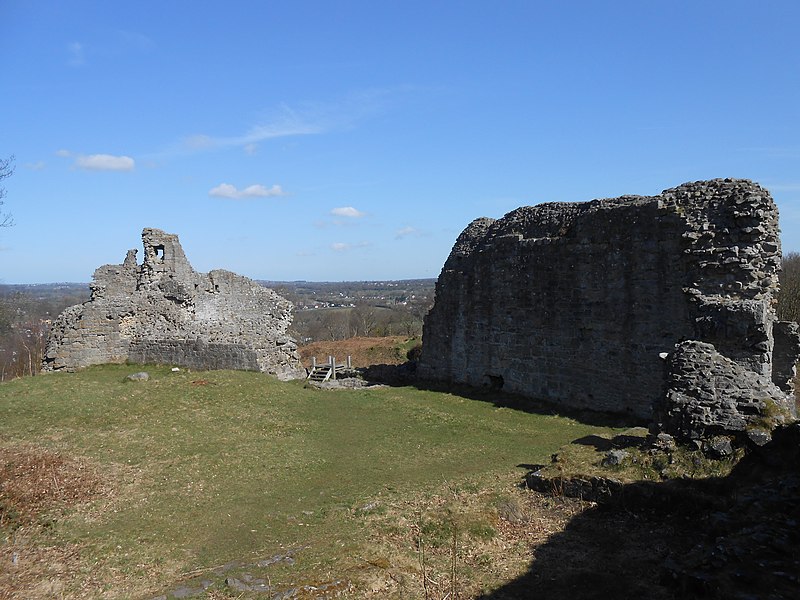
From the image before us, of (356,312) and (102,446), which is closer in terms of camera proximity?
(102,446)

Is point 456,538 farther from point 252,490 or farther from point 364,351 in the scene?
point 364,351

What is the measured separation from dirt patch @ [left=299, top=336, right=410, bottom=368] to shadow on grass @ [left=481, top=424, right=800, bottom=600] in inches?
1025

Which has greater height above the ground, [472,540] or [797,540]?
[797,540]

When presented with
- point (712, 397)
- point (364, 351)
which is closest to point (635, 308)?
point (712, 397)

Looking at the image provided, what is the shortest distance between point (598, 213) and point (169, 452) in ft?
42.9

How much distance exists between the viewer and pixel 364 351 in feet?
132

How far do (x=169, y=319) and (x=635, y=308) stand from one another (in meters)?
18.8

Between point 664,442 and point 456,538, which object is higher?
point 664,442

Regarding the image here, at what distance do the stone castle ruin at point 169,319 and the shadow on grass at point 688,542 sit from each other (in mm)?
16433

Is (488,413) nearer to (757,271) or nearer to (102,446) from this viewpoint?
(757,271)

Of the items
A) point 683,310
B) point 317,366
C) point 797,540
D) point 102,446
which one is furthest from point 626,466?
point 317,366

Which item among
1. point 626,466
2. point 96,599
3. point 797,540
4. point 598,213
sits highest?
point 598,213

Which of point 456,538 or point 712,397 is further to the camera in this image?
point 712,397

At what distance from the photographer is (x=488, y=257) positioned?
20.8 metres
